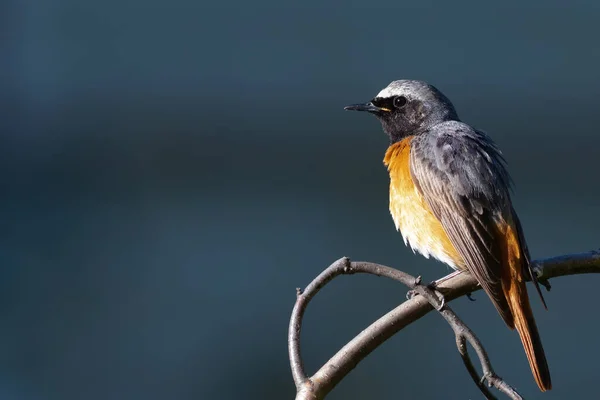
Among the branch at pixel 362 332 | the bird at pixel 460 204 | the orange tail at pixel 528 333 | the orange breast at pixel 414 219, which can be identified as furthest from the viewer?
the orange breast at pixel 414 219

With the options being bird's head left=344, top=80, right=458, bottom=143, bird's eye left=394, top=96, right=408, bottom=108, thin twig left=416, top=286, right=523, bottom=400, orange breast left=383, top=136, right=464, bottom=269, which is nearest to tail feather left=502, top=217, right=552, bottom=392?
orange breast left=383, top=136, right=464, bottom=269

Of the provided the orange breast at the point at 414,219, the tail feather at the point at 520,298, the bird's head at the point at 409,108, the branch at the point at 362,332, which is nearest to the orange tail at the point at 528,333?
the tail feather at the point at 520,298

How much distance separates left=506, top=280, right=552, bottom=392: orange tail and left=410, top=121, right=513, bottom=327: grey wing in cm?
5

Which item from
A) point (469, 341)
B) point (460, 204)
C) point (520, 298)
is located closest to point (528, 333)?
point (520, 298)

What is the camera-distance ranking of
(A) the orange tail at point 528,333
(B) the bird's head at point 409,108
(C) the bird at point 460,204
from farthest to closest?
(B) the bird's head at point 409,108
(C) the bird at point 460,204
(A) the orange tail at point 528,333

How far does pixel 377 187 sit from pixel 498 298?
3477 mm

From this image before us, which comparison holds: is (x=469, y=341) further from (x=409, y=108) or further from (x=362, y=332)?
(x=409, y=108)

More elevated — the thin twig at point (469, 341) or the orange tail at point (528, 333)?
the thin twig at point (469, 341)

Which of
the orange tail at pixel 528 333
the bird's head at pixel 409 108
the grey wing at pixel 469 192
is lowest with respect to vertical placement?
the orange tail at pixel 528 333

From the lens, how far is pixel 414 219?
401cm

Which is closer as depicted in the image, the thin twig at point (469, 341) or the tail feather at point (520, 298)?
the thin twig at point (469, 341)

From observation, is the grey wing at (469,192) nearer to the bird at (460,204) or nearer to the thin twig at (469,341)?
the bird at (460,204)

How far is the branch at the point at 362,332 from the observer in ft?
7.70

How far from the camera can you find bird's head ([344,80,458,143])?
14.7 ft
